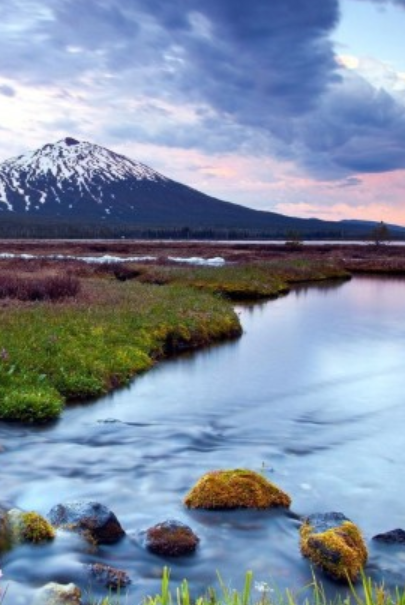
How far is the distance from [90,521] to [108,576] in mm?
1257

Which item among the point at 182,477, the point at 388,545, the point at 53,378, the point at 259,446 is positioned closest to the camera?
the point at 388,545

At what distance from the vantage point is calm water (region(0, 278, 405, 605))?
8.65 meters

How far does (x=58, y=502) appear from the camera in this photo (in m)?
10.5

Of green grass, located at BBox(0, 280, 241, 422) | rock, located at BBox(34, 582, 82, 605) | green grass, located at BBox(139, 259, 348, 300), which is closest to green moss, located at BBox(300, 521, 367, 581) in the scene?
rock, located at BBox(34, 582, 82, 605)

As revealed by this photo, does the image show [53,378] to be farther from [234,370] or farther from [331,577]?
[331,577]

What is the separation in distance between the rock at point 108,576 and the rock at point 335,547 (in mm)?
2350

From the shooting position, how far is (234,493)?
34.8 ft

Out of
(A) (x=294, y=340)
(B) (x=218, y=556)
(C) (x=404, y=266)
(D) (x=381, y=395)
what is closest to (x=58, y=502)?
(B) (x=218, y=556)

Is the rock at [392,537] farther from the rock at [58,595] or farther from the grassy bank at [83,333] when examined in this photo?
the grassy bank at [83,333]

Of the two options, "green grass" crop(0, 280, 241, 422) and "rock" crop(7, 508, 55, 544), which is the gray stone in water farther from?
"green grass" crop(0, 280, 241, 422)

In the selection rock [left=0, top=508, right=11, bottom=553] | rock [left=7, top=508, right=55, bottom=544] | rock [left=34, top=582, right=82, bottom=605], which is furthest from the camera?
rock [left=7, top=508, right=55, bottom=544]

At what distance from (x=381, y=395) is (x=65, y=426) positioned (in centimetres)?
954

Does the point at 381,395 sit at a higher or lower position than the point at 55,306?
lower

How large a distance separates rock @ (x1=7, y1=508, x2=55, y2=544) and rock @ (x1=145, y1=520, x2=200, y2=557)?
1.27 meters
